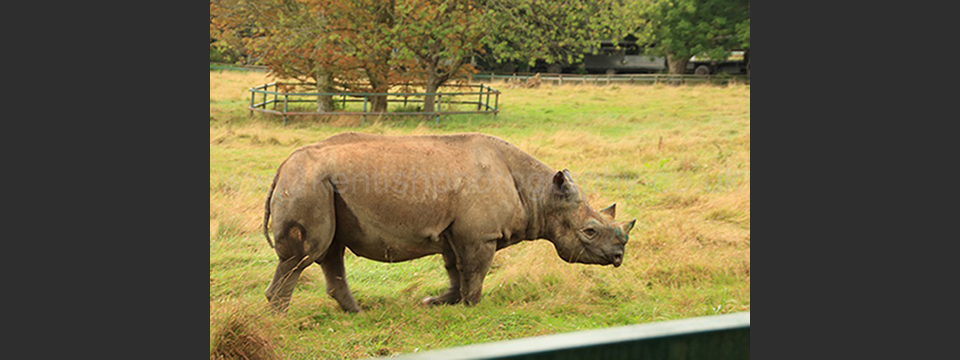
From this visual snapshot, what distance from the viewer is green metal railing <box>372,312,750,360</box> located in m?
2.02

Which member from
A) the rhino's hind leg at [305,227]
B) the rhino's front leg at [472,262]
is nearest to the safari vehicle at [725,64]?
the rhino's front leg at [472,262]

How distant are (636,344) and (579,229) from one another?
10.9 ft

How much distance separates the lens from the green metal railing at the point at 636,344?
2023mm

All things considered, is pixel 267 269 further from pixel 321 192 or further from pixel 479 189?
pixel 479 189

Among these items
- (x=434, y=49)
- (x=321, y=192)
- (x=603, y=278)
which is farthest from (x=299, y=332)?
(x=434, y=49)

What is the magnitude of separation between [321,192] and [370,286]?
1544 mm

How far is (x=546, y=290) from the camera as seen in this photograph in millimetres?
6031

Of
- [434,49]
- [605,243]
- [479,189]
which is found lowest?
[605,243]

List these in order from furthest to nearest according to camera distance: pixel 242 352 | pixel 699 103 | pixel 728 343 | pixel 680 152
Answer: pixel 699 103 < pixel 680 152 < pixel 242 352 < pixel 728 343

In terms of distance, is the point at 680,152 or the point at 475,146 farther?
the point at 680,152

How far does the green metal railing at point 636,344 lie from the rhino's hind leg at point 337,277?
3.15 metres

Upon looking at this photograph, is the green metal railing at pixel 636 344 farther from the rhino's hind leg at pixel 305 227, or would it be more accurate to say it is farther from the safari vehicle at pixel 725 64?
the safari vehicle at pixel 725 64

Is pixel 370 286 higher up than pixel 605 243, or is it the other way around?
pixel 605 243

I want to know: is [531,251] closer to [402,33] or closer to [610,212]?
[610,212]
